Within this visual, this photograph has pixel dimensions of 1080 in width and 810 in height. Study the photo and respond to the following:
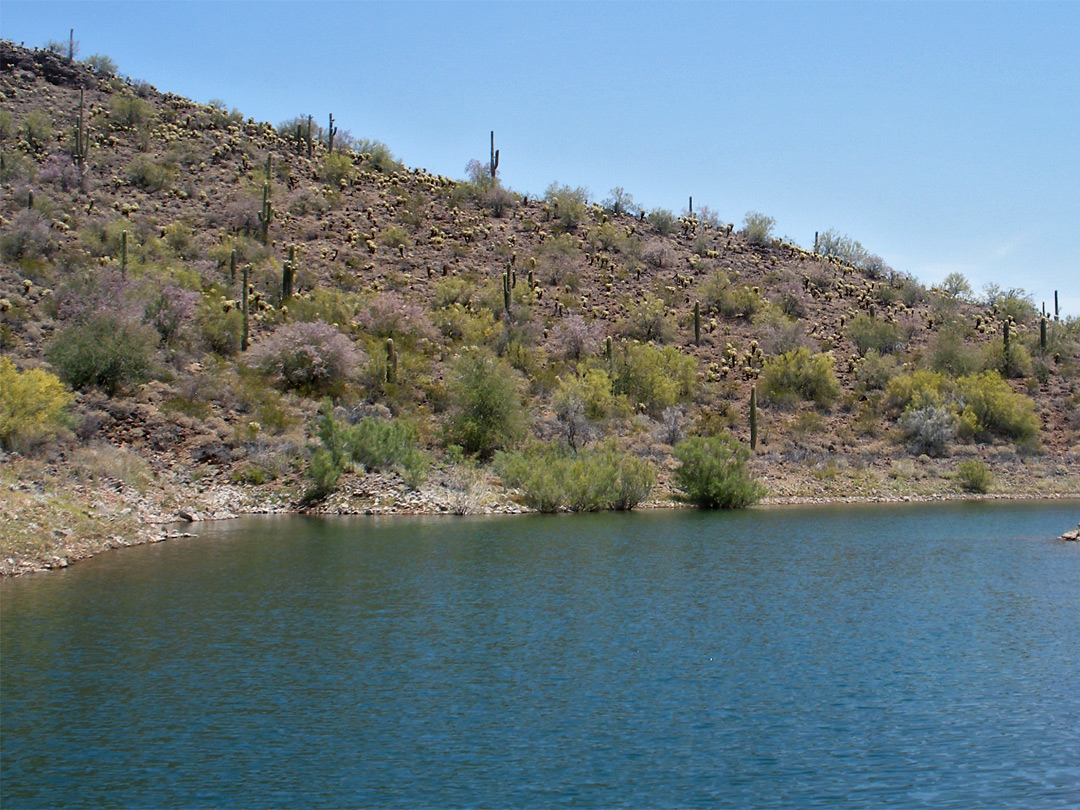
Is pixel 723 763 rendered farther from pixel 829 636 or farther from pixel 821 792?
pixel 829 636

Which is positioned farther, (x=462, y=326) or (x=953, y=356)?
(x=953, y=356)

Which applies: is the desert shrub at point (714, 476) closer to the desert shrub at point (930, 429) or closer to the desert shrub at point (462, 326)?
the desert shrub at point (930, 429)

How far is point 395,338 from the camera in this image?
196 feet

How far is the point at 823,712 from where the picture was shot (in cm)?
1477

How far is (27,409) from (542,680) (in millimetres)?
29585

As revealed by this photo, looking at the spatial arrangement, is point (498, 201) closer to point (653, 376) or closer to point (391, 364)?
point (653, 376)

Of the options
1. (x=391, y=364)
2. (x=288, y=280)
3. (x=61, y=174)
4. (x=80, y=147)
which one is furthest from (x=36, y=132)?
(x=391, y=364)

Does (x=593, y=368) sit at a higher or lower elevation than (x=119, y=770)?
higher

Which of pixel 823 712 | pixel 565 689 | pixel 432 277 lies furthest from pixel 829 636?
pixel 432 277

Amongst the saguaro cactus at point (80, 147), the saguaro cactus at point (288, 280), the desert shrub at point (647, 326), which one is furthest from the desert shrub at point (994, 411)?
the saguaro cactus at point (80, 147)

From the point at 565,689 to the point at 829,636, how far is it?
21.5 feet

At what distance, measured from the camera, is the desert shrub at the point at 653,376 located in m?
57.9

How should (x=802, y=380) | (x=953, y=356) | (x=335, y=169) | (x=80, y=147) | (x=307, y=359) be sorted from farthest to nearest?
1. (x=335, y=169)
2. (x=80, y=147)
3. (x=953, y=356)
4. (x=802, y=380)
5. (x=307, y=359)

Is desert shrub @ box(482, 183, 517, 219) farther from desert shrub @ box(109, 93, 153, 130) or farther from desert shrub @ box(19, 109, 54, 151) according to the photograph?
desert shrub @ box(19, 109, 54, 151)
